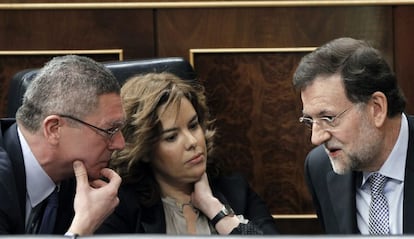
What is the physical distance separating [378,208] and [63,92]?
56 centimetres

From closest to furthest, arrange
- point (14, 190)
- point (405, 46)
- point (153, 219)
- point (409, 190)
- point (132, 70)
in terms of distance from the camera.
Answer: point (14, 190) → point (409, 190) → point (153, 219) → point (132, 70) → point (405, 46)

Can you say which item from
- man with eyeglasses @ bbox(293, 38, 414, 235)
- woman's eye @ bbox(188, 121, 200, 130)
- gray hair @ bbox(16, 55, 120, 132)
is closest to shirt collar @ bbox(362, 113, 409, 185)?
man with eyeglasses @ bbox(293, 38, 414, 235)

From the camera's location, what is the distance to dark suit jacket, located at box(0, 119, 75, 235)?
1435 millimetres

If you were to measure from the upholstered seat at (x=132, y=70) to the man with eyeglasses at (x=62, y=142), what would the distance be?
0.88 feet

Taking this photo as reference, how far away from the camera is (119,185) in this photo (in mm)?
1603

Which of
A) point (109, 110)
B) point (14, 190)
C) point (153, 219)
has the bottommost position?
point (153, 219)

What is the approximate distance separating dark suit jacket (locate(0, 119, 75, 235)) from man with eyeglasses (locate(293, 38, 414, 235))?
44cm

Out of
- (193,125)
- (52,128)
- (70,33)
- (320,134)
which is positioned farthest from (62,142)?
(70,33)

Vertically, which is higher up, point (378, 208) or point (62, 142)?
point (62, 142)

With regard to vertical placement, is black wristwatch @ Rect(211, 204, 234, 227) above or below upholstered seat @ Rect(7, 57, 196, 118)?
below

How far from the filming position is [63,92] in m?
1.50

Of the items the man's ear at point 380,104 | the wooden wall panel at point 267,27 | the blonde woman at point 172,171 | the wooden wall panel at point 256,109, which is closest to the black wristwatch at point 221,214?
the blonde woman at point 172,171

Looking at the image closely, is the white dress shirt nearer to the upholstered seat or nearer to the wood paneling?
the upholstered seat

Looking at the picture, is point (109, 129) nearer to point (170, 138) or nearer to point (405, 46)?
point (170, 138)
